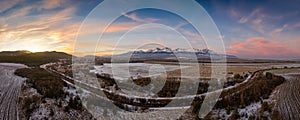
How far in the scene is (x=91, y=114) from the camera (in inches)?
502

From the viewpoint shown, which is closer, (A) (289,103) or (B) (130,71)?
(A) (289,103)

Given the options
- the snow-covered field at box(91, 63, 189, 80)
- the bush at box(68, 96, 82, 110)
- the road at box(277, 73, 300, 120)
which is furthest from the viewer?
the snow-covered field at box(91, 63, 189, 80)

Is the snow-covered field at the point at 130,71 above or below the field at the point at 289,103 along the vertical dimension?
above

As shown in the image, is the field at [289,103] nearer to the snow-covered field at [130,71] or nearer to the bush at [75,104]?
the bush at [75,104]

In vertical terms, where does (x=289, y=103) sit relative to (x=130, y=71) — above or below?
below

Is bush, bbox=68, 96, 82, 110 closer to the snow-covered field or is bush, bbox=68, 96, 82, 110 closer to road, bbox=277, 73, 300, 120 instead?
road, bbox=277, 73, 300, 120

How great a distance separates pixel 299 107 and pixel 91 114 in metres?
11.3

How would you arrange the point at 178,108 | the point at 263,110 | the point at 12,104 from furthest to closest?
1. the point at 178,108
2. the point at 12,104
3. the point at 263,110

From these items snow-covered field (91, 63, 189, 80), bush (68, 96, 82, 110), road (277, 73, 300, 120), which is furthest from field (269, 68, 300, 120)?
snow-covered field (91, 63, 189, 80)

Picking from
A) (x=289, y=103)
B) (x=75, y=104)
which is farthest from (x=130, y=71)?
(x=289, y=103)

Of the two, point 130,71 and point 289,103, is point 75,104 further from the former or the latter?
point 130,71

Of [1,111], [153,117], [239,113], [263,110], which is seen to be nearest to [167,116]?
[153,117]

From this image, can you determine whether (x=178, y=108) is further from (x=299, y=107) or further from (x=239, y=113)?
(x=299, y=107)

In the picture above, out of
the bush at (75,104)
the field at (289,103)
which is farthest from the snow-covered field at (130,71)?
the field at (289,103)
